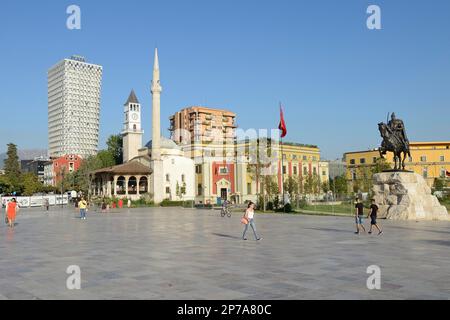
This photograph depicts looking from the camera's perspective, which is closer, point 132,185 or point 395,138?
Result: point 395,138

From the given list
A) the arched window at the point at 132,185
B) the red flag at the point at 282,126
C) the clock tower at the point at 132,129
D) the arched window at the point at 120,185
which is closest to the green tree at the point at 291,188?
the red flag at the point at 282,126

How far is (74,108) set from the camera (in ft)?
478

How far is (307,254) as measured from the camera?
11805 mm

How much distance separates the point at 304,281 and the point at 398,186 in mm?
17971

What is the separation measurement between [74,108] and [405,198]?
452 feet

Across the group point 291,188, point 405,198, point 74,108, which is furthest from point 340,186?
point 74,108

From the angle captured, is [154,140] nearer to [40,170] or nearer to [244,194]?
[244,194]

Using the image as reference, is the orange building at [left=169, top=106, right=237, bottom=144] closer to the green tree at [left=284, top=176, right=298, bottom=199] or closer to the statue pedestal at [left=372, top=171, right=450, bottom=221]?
the green tree at [left=284, top=176, right=298, bottom=199]

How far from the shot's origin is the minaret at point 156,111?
64.9 meters

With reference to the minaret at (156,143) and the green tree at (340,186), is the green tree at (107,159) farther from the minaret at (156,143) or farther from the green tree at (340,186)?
the green tree at (340,186)

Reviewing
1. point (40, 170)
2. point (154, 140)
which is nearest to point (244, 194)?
point (154, 140)

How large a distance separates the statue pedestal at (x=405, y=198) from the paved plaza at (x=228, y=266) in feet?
23.8

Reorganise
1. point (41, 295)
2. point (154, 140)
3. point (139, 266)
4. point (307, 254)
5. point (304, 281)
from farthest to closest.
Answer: point (154, 140) → point (307, 254) → point (139, 266) → point (304, 281) → point (41, 295)

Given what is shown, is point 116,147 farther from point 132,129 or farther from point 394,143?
point 394,143
